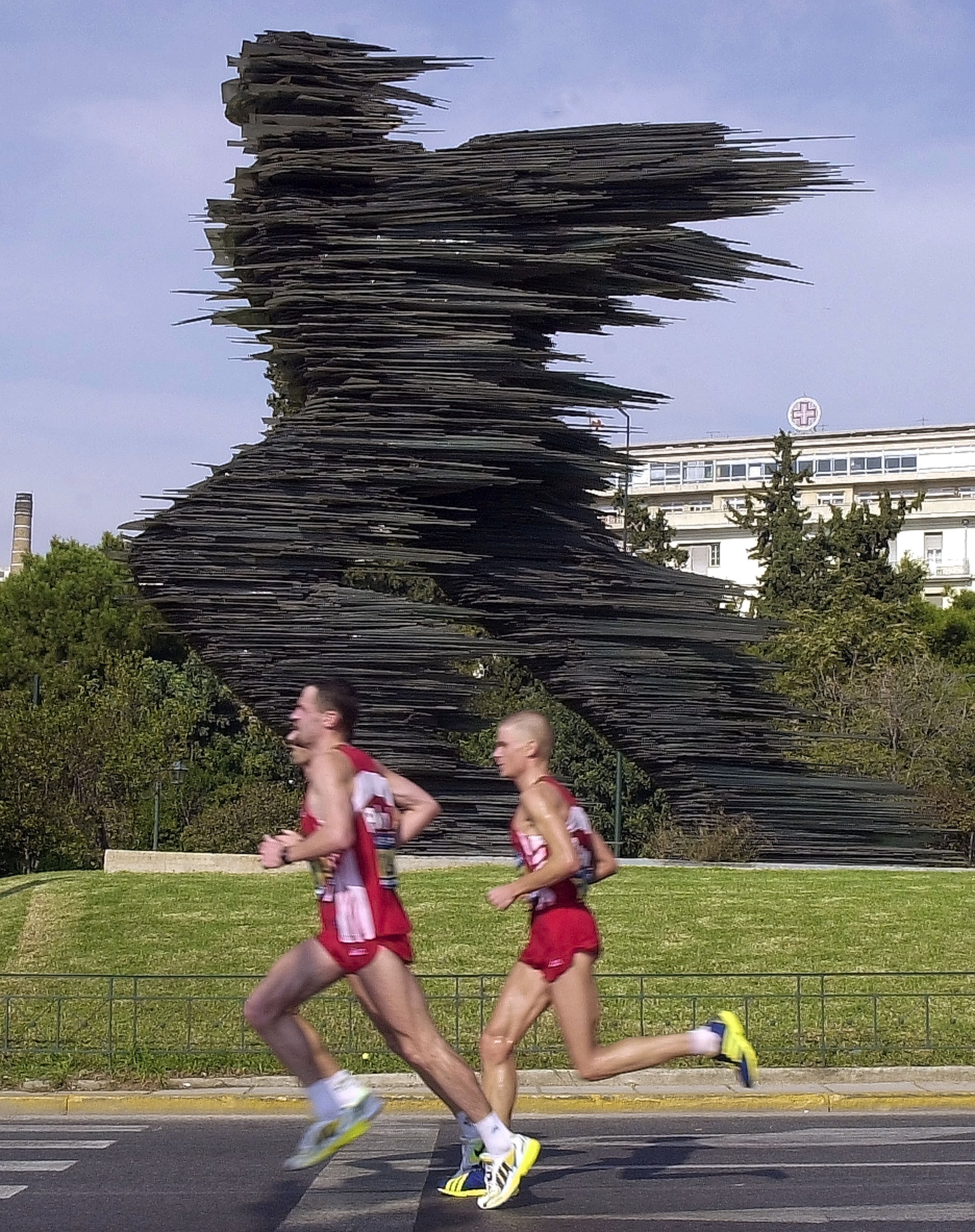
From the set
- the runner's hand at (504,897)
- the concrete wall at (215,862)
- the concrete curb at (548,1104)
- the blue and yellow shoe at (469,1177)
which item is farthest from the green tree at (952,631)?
the runner's hand at (504,897)

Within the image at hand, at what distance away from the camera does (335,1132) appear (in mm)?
5598

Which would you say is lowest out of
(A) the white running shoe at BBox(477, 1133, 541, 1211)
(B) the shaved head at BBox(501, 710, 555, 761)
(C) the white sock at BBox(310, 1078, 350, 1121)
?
(A) the white running shoe at BBox(477, 1133, 541, 1211)

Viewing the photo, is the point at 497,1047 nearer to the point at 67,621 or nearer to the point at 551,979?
the point at 551,979

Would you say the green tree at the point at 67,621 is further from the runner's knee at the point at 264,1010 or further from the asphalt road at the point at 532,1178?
the runner's knee at the point at 264,1010

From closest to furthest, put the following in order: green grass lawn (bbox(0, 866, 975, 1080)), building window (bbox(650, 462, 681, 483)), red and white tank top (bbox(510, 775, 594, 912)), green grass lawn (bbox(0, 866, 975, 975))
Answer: red and white tank top (bbox(510, 775, 594, 912))
green grass lawn (bbox(0, 866, 975, 1080))
green grass lawn (bbox(0, 866, 975, 975))
building window (bbox(650, 462, 681, 483))

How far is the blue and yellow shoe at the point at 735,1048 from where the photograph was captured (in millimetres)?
5895

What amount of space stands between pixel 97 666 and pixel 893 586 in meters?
24.6

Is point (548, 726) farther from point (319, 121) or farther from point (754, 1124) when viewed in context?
point (319, 121)

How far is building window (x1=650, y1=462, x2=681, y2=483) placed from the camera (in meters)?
93.0

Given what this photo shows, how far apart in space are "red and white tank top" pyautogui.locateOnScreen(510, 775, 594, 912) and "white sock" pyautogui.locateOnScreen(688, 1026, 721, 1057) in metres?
0.63

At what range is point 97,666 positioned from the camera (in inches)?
2002

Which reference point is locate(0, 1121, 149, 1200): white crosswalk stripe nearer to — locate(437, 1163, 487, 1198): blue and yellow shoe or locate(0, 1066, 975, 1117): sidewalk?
locate(0, 1066, 975, 1117): sidewalk

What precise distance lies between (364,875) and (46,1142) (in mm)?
3012

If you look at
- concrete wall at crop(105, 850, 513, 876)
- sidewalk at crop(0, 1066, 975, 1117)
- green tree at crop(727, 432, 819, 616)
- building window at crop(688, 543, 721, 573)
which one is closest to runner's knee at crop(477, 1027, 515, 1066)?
sidewalk at crop(0, 1066, 975, 1117)
